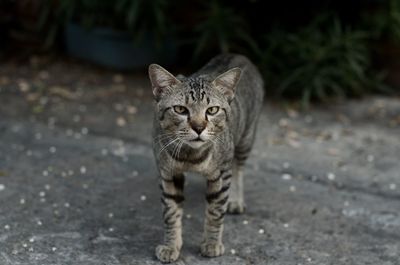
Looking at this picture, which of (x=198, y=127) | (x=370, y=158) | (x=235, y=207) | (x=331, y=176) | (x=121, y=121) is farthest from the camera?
(x=121, y=121)

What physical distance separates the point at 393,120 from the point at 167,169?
3464mm

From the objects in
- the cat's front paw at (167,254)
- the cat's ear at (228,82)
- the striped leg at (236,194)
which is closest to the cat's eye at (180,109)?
the cat's ear at (228,82)

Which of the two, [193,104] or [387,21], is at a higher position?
[193,104]

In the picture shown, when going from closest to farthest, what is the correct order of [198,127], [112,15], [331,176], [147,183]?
1. [198,127]
2. [147,183]
3. [331,176]
4. [112,15]

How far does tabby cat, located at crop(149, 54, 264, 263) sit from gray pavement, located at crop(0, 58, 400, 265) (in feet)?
0.67

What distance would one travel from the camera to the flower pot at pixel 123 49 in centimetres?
761

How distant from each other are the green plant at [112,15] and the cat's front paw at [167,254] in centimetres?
360

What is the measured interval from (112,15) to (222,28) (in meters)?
1.32

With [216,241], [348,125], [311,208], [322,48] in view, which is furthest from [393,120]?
[216,241]

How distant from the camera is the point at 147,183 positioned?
16.5 ft

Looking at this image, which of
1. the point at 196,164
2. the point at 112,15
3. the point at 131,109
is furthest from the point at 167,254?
the point at 112,15

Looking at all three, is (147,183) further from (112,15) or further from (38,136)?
(112,15)

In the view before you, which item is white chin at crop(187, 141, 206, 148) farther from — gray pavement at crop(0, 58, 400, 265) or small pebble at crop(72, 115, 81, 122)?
small pebble at crop(72, 115, 81, 122)

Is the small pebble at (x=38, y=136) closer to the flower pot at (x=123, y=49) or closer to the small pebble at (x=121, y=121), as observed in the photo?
the small pebble at (x=121, y=121)
